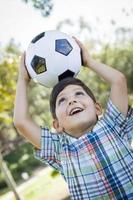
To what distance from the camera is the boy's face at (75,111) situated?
122 inches

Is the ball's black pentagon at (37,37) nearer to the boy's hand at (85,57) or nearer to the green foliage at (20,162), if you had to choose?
the boy's hand at (85,57)

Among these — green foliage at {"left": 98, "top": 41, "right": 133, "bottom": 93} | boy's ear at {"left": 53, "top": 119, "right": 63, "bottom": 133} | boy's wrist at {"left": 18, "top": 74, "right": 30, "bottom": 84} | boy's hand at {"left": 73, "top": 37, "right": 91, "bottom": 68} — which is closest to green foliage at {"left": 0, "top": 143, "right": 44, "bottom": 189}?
green foliage at {"left": 98, "top": 41, "right": 133, "bottom": 93}

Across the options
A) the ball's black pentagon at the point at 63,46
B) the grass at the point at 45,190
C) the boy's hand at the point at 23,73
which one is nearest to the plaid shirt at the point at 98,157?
the boy's hand at the point at 23,73

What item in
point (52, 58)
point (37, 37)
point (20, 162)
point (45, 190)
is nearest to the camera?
point (52, 58)

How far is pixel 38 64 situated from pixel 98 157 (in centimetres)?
106

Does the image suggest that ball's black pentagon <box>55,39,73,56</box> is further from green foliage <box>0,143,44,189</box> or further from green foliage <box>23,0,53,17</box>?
green foliage <box>0,143,44,189</box>

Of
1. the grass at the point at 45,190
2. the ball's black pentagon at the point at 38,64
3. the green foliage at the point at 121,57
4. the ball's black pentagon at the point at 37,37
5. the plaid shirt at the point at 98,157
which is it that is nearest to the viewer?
the plaid shirt at the point at 98,157

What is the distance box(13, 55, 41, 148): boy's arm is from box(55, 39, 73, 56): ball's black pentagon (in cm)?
42

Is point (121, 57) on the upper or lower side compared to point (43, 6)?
lower

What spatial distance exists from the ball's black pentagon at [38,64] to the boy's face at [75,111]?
0.48 meters

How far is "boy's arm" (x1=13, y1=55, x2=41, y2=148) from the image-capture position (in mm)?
3236

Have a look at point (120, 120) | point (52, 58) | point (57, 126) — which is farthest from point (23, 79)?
point (120, 120)

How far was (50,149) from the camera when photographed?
3172mm

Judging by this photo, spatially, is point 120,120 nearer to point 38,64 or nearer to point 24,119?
point 24,119
